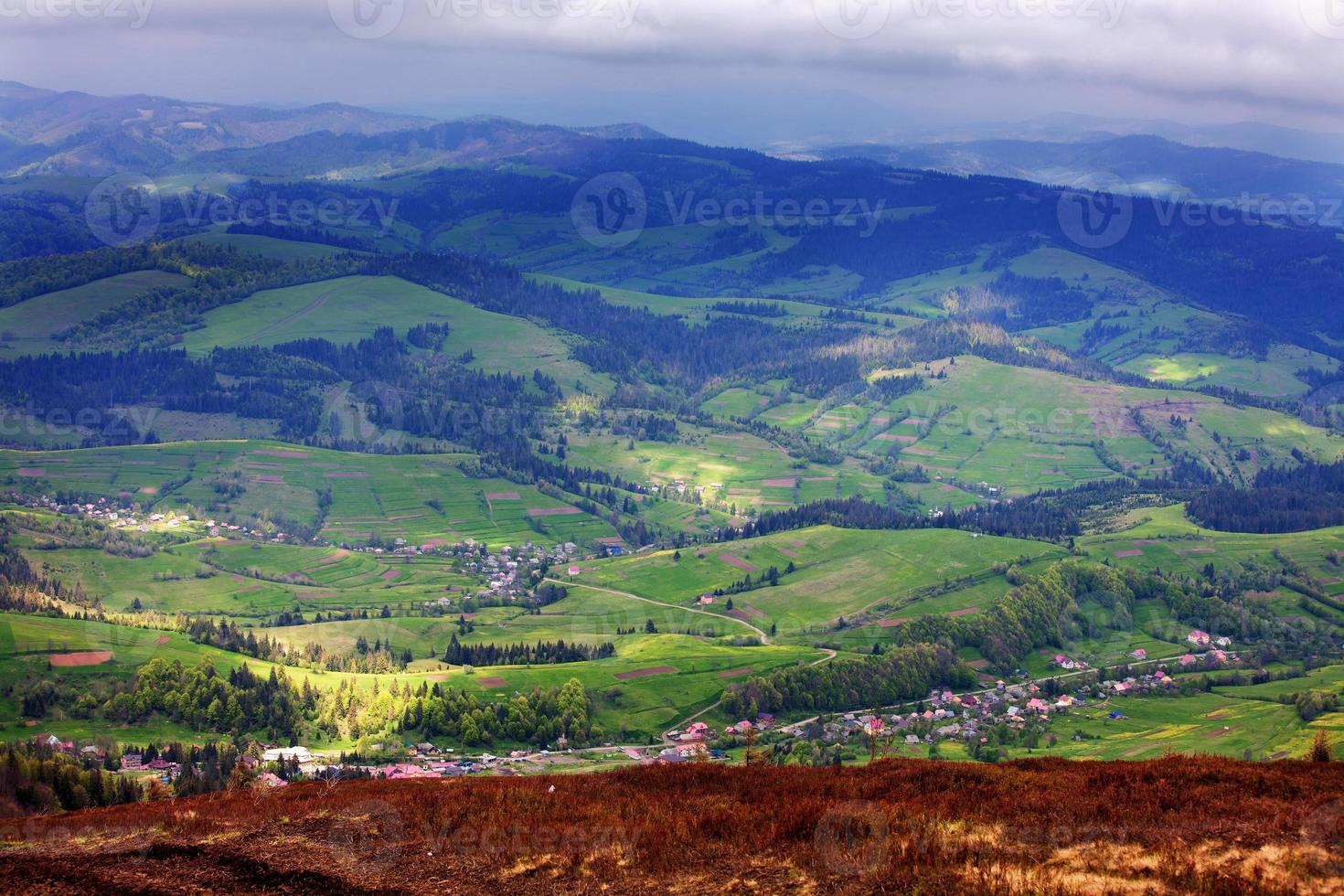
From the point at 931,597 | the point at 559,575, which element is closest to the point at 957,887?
the point at 931,597

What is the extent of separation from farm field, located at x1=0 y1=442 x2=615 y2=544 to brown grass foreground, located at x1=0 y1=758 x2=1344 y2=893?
14188 cm

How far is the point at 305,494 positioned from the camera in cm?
18675

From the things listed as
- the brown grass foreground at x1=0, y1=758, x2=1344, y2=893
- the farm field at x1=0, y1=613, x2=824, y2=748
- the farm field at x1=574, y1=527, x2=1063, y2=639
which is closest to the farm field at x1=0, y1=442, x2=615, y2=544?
the farm field at x1=574, y1=527, x2=1063, y2=639

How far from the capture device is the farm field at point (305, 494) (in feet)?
583

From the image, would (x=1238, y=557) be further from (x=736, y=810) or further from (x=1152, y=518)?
(x=736, y=810)

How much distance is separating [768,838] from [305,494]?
169 m

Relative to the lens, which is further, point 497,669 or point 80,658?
point 497,669

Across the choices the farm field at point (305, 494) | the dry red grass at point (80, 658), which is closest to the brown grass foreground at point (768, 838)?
the dry red grass at point (80, 658)

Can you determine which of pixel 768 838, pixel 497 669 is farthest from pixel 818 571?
pixel 768 838

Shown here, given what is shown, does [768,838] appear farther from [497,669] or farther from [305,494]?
[305,494]

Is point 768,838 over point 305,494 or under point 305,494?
over

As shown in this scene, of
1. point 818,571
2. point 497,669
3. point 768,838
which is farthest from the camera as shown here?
point 818,571

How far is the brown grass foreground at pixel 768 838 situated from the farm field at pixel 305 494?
5586 inches

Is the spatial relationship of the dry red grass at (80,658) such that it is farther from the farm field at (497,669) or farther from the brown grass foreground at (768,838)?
the brown grass foreground at (768,838)
